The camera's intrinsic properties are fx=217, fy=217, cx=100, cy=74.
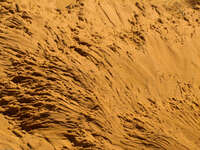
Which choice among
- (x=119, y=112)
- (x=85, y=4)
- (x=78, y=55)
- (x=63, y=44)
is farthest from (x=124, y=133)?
(x=85, y=4)

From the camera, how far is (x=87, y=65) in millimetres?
3854

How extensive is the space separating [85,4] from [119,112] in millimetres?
2208

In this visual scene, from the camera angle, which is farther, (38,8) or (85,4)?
(85,4)

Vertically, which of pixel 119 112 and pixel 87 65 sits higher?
pixel 87 65

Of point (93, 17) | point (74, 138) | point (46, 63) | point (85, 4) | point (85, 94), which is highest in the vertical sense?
point (85, 4)

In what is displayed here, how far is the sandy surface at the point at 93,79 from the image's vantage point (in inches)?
142

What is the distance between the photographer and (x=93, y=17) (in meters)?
4.23

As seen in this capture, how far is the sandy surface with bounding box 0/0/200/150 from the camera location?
11.9 ft

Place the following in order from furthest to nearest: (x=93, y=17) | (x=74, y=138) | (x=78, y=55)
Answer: (x=93, y=17) < (x=78, y=55) < (x=74, y=138)

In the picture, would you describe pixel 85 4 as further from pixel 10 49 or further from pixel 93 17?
pixel 10 49

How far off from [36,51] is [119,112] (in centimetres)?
179

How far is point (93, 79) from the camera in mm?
3799

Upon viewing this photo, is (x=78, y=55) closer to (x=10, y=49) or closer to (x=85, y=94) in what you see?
(x=85, y=94)

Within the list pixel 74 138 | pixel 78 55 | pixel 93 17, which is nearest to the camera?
pixel 74 138
